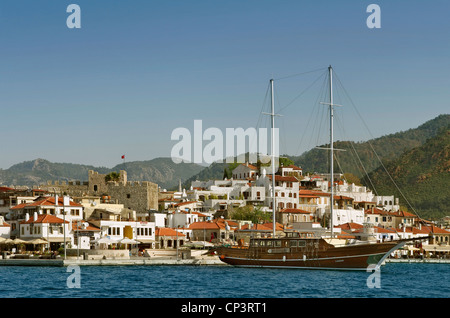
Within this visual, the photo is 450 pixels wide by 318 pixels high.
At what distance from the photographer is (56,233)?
260 ft

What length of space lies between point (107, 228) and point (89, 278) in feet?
114

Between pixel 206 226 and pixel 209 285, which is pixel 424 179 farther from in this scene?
pixel 209 285

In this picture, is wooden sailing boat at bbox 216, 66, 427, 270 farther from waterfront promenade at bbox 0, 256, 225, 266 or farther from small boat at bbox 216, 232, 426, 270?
waterfront promenade at bbox 0, 256, 225, 266

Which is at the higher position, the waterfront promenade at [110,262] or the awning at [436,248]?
the waterfront promenade at [110,262]

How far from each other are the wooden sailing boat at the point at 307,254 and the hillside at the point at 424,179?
309 feet

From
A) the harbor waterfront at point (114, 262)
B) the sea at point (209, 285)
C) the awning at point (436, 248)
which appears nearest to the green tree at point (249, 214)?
the awning at point (436, 248)

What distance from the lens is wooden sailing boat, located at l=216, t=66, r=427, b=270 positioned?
61688 millimetres

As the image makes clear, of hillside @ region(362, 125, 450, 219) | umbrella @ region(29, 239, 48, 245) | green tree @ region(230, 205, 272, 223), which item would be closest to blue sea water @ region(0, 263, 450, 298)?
umbrella @ region(29, 239, 48, 245)

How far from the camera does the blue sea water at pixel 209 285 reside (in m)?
38.8

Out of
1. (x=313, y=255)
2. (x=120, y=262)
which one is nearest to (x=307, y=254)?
(x=313, y=255)

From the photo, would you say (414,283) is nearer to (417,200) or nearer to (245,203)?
(245,203)

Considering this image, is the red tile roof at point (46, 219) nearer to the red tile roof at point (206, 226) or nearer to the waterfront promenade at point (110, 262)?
the waterfront promenade at point (110, 262)

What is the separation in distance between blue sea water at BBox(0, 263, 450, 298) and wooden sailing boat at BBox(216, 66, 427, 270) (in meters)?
2.45
